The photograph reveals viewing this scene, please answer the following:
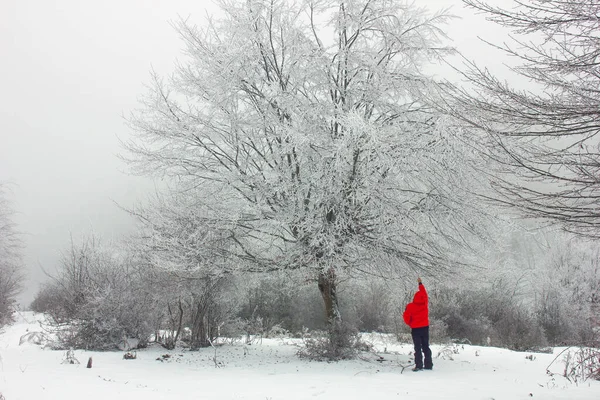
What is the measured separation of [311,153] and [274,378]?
407cm

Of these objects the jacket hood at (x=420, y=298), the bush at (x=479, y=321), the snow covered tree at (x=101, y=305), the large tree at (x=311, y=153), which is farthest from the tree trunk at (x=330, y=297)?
the bush at (x=479, y=321)

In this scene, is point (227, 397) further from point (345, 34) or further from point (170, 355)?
point (345, 34)

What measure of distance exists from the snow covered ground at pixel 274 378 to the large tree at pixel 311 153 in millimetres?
1906

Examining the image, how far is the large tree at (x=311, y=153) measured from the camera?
26.1ft

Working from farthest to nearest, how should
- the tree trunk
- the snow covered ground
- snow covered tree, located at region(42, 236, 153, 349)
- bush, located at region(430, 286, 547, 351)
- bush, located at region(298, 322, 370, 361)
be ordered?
bush, located at region(430, 286, 547, 351) < snow covered tree, located at region(42, 236, 153, 349) < the tree trunk < bush, located at region(298, 322, 370, 361) < the snow covered ground

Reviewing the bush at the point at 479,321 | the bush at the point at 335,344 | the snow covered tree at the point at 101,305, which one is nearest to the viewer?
the bush at the point at 335,344

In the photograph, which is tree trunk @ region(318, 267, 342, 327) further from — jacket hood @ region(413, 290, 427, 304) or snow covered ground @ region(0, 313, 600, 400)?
jacket hood @ region(413, 290, 427, 304)

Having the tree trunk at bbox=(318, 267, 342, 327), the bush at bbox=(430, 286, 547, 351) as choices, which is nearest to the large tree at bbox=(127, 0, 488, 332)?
the tree trunk at bbox=(318, 267, 342, 327)

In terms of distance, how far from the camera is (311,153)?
27.3 feet

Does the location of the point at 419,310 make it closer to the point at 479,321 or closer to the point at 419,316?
the point at 419,316

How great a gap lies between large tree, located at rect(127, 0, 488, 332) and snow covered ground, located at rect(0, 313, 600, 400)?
6.25 ft

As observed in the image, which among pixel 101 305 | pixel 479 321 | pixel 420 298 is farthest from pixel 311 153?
pixel 479 321

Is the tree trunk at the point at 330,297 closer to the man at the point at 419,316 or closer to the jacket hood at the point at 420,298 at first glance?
the man at the point at 419,316

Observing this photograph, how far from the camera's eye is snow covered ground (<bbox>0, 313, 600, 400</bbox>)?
19.1 feet
